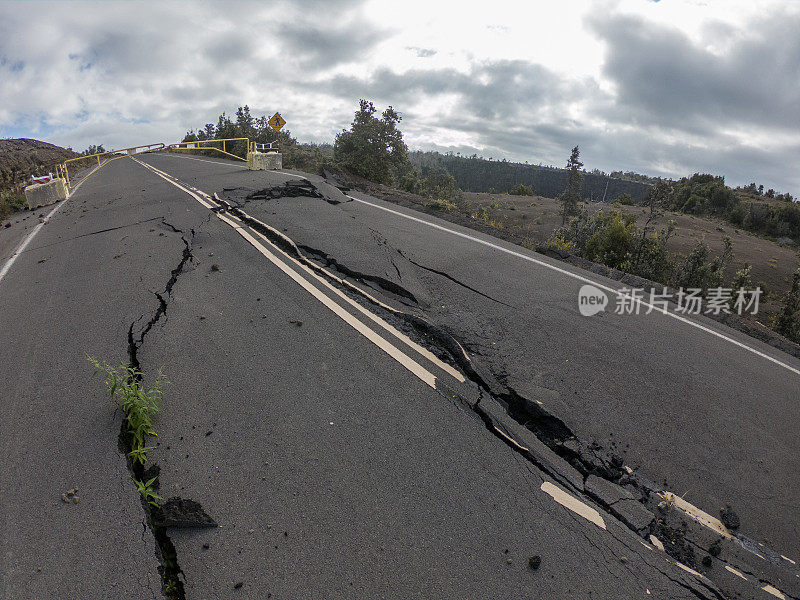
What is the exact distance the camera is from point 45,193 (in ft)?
43.1

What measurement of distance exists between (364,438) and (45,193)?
1549 cm

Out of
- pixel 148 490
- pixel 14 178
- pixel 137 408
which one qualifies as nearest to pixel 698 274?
pixel 137 408

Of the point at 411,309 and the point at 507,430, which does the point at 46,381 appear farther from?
the point at 507,430

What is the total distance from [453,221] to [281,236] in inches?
188

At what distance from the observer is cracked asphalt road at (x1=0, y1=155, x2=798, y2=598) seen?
2.37m

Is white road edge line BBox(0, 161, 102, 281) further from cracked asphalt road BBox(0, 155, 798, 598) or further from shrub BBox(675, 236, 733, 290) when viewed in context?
shrub BBox(675, 236, 733, 290)

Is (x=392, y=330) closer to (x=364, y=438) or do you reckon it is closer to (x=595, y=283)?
(x=364, y=438)

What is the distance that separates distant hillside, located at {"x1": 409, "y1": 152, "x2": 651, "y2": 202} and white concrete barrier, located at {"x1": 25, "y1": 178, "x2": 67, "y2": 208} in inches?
6221

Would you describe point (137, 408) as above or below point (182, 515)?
above

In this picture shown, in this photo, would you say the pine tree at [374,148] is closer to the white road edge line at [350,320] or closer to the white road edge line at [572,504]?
the white road edge line at [350,320]

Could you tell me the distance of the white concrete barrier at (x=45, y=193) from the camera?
1266 cm

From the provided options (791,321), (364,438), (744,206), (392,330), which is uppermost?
(744,206)

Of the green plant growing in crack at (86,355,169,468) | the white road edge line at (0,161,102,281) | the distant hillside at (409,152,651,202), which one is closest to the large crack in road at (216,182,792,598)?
the green plant growing in crack at (86,355,169,468)

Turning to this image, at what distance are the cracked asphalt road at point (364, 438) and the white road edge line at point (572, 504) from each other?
0.12 ft
